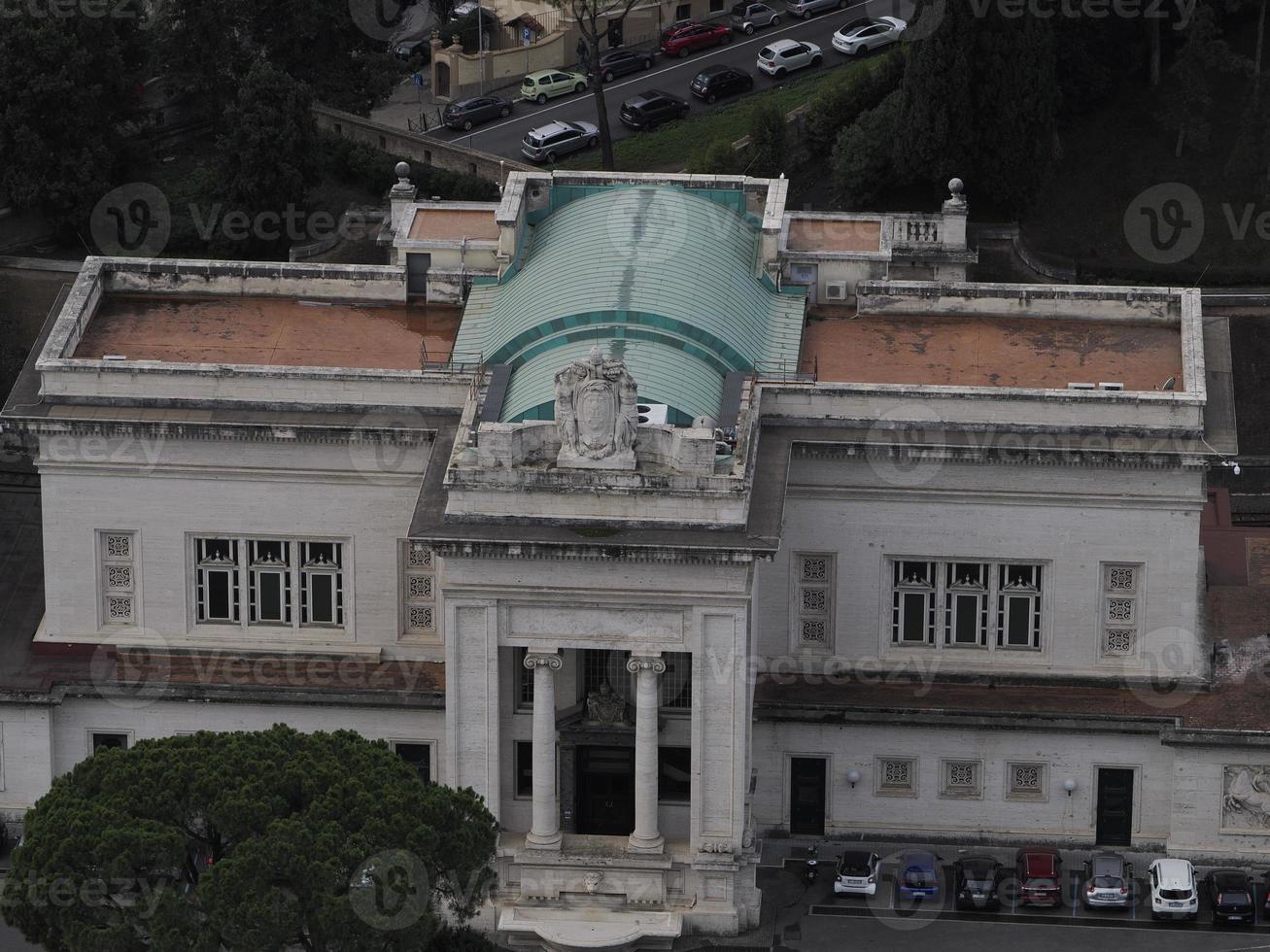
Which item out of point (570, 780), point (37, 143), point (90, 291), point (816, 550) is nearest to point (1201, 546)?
point (816, 550)

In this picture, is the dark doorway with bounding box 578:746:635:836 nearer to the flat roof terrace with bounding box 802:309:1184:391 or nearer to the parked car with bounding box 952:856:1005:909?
the parked car with bounding box 952:856:1005:909

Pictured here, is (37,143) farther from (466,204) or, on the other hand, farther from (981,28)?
(981,28)

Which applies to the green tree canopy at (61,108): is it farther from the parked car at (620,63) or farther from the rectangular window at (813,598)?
the rectangular window at (813,598)

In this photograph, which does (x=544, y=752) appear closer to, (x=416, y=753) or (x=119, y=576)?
(x=416, y=753)

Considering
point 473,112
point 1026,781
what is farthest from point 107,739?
point 473,112

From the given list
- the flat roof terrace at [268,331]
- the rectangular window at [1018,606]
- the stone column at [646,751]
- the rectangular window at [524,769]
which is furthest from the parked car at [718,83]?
the rectangular window at [524,769]

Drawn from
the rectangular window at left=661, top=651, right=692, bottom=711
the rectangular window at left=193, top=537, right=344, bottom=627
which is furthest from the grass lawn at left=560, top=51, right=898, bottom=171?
the rectangular window at left=661, top=651, right=692, bottom=711
